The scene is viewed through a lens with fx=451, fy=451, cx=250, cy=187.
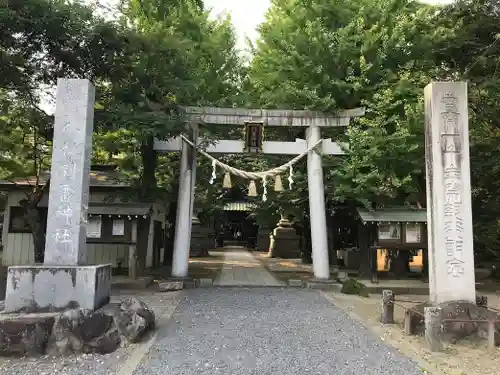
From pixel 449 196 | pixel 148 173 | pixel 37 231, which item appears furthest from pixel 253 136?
pixel 37 231

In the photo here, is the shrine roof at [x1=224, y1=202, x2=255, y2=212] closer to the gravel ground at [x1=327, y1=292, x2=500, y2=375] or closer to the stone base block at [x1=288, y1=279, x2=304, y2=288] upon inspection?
the stone base block at [x1=288, y1=279, x2=304, y2=288]

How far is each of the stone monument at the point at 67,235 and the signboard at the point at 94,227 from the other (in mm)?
5829

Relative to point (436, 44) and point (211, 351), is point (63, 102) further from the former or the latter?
point (436, 44)

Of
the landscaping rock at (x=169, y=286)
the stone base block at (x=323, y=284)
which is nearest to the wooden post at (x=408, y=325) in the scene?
the stone base block at (x=323, y=284)

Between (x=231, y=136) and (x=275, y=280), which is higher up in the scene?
(x=231, y=136)

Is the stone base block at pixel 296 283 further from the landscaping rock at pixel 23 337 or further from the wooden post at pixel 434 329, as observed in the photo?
the landscaping rock at pixel 23 337

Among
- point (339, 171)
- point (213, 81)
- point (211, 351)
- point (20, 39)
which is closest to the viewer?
point (211, 351)

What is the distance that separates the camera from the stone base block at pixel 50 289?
6.86 metres

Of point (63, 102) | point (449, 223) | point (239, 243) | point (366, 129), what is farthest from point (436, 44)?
point (239, 243)

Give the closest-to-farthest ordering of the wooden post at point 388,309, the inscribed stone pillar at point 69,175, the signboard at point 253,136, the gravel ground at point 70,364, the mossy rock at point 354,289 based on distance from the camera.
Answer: the gravel ground at point 70,364 → the inscribed stone pillar at point 69,175 → the wooden post at point 388,309 → the mossy rock at point 354,289 → the signboard at point 253,136

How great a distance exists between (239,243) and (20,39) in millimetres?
31469

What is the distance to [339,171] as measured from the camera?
13.9 m

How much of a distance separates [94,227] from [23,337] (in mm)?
7544

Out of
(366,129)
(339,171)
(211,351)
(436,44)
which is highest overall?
(436,44)
